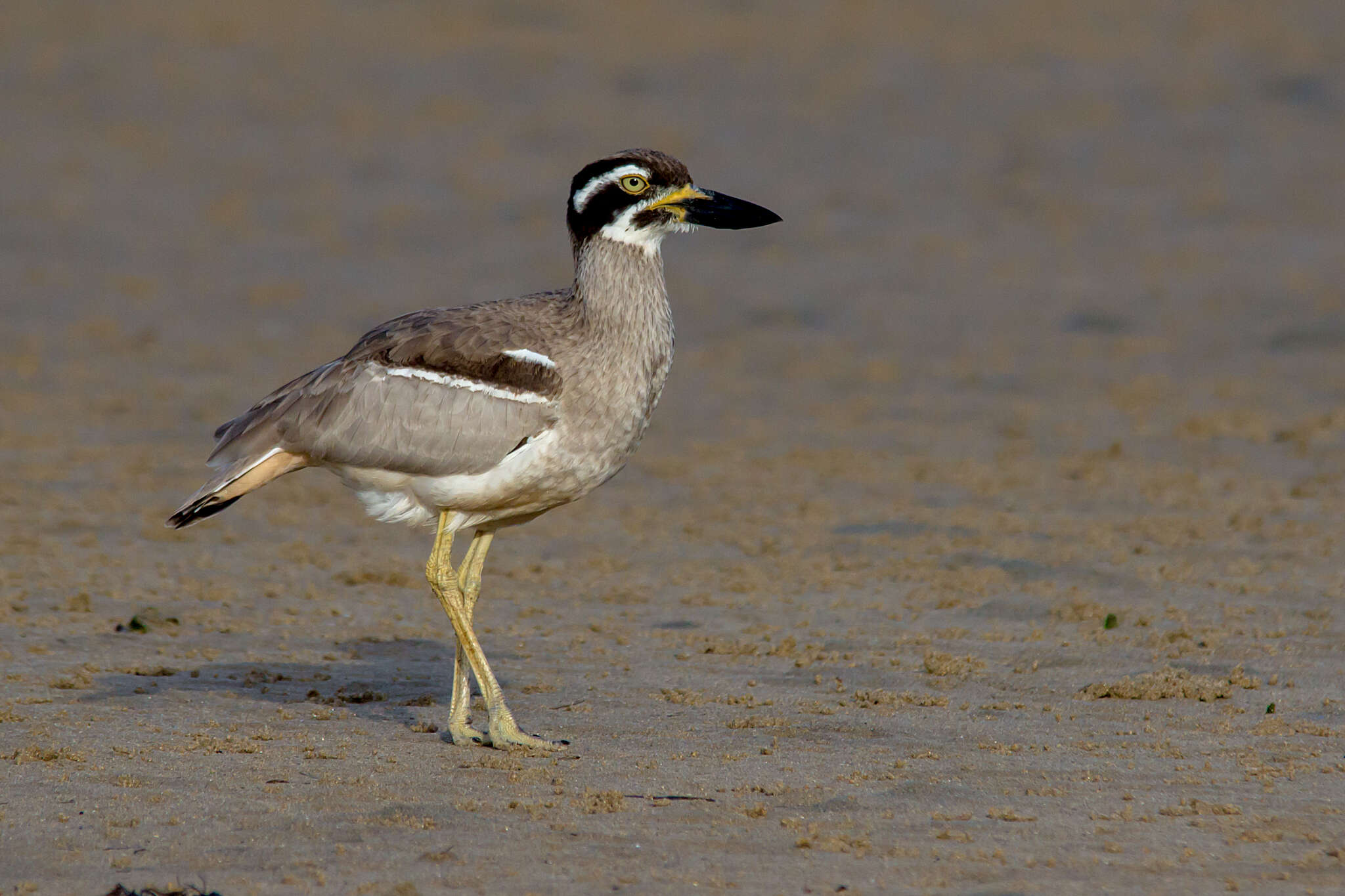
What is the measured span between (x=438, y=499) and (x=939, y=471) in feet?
19.9

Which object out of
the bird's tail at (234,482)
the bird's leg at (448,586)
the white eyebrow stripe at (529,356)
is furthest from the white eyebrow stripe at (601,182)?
the bird's tail at (234,482)

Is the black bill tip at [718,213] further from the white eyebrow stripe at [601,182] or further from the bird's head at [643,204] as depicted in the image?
the white eyebrow stripe at [601,182]

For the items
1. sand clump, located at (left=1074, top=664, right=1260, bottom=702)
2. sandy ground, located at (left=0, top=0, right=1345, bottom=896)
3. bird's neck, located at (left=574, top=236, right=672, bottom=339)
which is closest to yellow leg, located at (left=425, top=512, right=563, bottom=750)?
sandy ground, located at (left=0, top=0, right=1345, bottom=896)

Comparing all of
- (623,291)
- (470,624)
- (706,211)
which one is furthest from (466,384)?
(706,211)

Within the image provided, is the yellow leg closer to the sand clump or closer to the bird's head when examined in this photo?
the bird's head

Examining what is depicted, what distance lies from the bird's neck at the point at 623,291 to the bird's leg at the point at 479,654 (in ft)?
3.50

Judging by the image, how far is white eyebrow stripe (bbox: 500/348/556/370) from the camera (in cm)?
677

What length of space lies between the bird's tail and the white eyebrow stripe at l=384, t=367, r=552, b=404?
1.78ft

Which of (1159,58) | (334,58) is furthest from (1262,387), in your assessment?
(334,58)

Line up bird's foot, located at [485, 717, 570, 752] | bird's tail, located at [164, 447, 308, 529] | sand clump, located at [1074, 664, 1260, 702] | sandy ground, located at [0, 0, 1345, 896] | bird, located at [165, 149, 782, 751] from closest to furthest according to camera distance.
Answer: sandy ground, located at [0, 0, 1345, 896] → bird's foot, located at [485, 717, 570, 752] → bird, located at [165, 149, 782, 751] → bird's tail, located at [164, 447, 308, 529] → sand clump, located at [1074, 664, 1260, 702]

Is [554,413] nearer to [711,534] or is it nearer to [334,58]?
[711,534]

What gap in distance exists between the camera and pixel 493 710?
6547 mm

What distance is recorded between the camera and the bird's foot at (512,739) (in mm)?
6434

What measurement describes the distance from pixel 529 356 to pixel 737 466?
5871mm
